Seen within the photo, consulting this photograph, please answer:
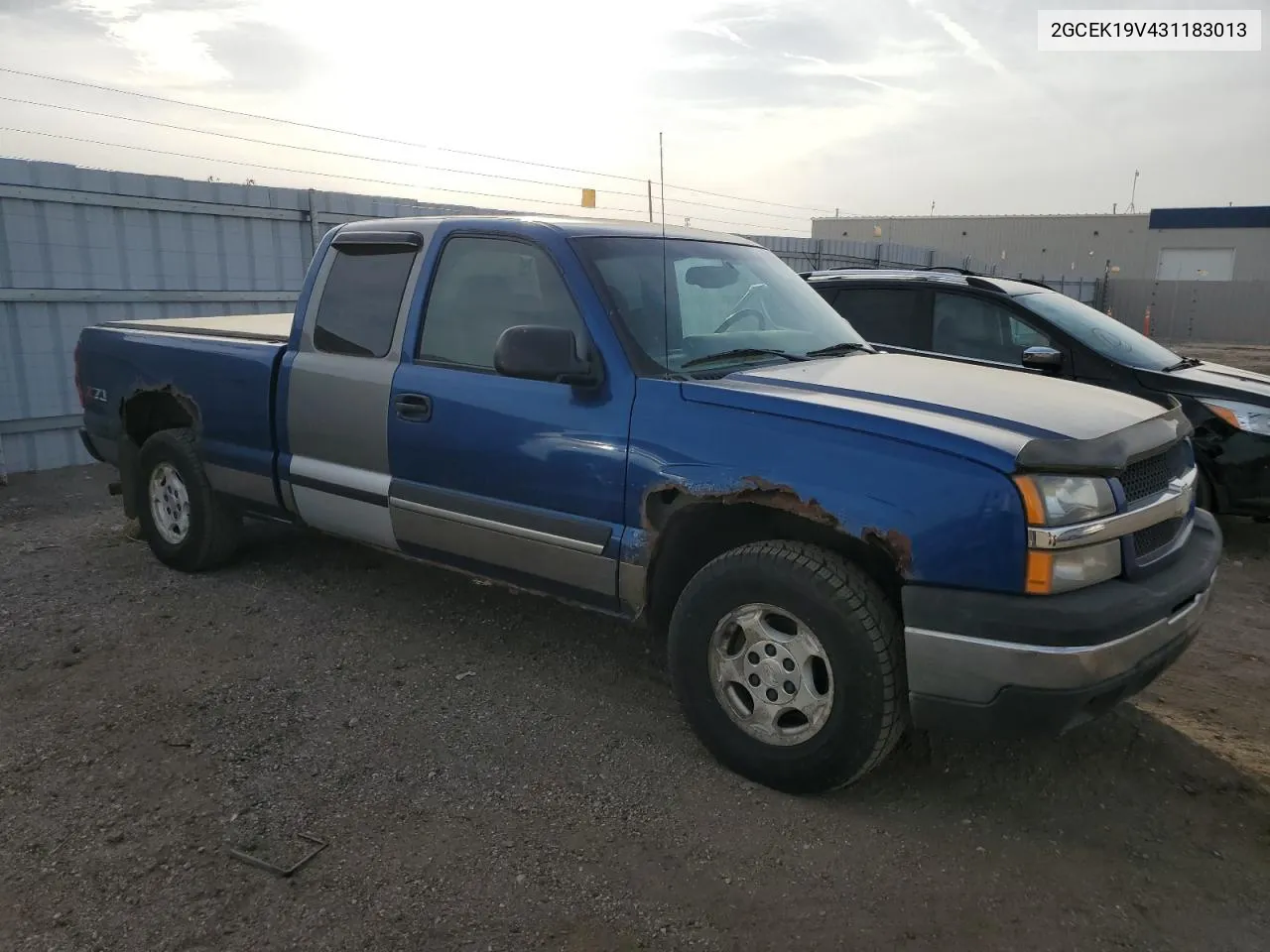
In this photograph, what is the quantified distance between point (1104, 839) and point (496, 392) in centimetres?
265

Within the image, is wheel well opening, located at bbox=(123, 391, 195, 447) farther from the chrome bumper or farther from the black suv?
the chrome bumper

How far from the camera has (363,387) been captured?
166 inches

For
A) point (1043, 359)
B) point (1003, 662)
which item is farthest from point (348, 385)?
point (1043, 359)

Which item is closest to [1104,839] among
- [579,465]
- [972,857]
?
[972,857]

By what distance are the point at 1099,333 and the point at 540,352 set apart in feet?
15.4

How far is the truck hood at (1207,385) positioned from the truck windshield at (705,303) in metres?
2.82

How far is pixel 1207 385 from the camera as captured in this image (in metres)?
5.95

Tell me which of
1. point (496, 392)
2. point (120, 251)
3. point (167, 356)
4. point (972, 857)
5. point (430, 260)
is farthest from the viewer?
point (120, 251)

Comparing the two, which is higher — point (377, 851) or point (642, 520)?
point (642, 520)

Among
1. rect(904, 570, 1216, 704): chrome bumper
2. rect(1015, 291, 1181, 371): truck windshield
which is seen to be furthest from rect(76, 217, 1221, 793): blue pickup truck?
rect(1015, 291, 1181, 371): truck windshield

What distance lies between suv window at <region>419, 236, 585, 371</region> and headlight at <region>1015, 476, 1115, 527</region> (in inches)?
69.3

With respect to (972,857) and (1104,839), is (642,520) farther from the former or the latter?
(1104,839)

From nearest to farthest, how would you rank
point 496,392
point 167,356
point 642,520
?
point 642,520
point 496,392
point 167,356

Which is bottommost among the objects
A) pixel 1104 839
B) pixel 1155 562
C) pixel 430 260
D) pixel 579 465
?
pixel 1104 839
